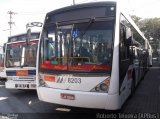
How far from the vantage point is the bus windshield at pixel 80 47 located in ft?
18.7

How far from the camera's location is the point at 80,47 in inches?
234

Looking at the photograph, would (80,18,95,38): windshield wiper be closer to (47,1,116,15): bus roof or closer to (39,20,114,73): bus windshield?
(39,20,114,73): bus windshield

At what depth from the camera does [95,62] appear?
5.71 m

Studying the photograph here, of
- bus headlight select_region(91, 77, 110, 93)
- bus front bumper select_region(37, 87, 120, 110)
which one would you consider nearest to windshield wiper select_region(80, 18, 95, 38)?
bus headlight select_region(91, 77, 110, 93)

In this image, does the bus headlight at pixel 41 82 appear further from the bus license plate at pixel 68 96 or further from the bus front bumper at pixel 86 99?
the bus license plate at pixel 68 96

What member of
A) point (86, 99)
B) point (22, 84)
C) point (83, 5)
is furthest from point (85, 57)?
point (22, 84)

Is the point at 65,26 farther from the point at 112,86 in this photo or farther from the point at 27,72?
the point at 27,72

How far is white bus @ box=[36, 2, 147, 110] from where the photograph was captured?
220 inches

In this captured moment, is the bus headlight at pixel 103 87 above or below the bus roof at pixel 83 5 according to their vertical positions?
below

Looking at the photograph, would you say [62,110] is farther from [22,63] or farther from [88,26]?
[22,63]

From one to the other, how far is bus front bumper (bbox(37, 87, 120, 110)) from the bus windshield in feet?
1.81

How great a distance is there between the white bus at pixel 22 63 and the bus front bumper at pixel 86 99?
349 cm

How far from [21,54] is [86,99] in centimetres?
497

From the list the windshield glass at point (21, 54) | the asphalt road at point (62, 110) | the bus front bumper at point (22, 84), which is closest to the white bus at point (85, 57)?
the asphalt road at point (62, 110)
